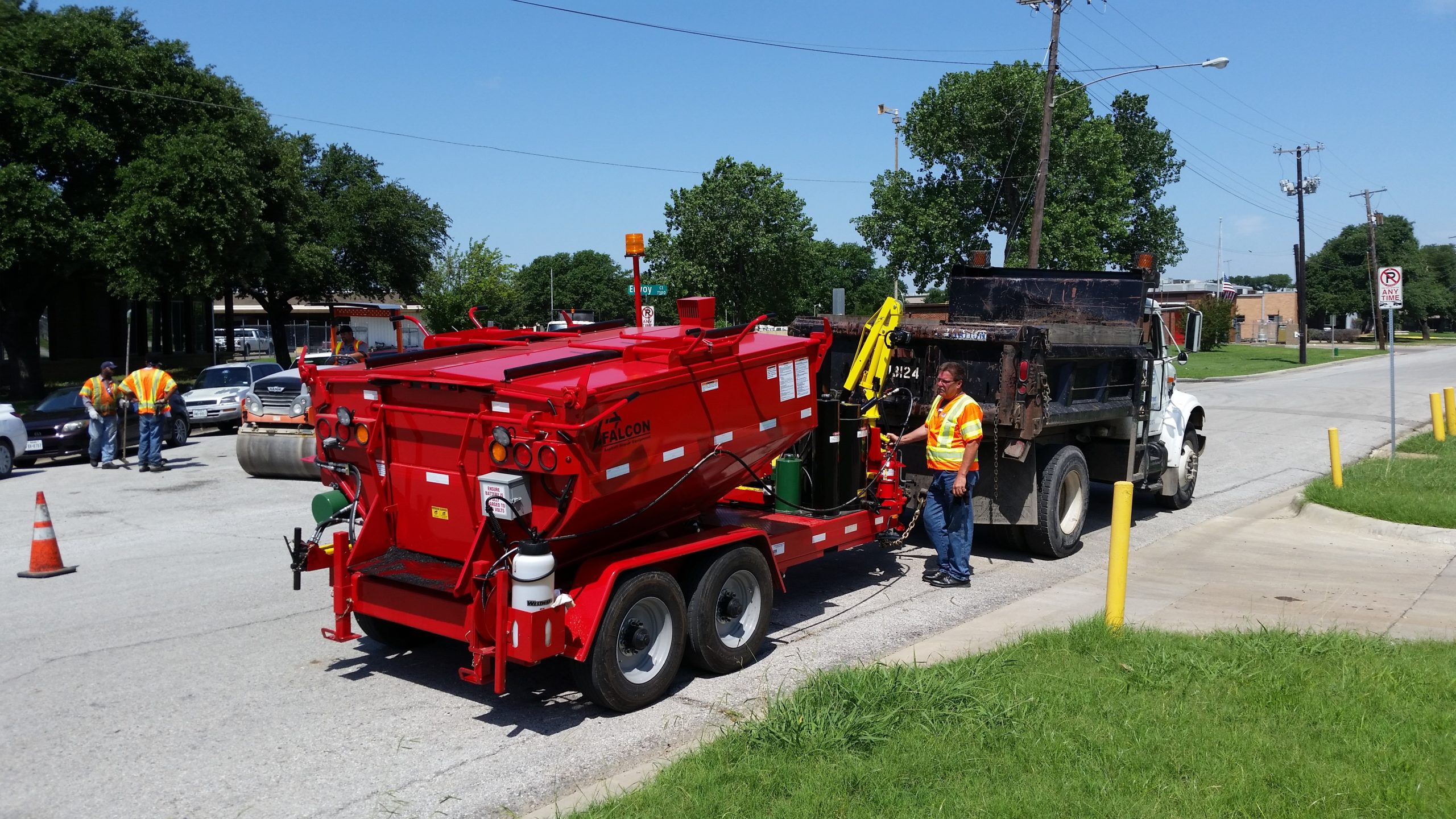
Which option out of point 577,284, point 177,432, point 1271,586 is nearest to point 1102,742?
point 1271,586

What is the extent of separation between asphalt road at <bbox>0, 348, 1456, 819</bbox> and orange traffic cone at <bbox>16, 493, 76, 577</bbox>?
11 centimetres

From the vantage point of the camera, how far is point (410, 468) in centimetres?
627

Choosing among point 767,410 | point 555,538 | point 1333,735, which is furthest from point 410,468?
point 1333,735

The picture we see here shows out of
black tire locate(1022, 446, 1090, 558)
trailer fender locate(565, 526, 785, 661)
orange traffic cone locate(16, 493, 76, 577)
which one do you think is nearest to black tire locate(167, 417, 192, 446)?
orange traffic cone locate(16, 493, 76, 577)

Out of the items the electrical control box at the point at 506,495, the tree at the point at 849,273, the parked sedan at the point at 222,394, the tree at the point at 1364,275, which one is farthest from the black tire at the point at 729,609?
the tree at the point at 1364,275

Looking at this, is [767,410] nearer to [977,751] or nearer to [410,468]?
[410,468]

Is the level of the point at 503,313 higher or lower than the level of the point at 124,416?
higher

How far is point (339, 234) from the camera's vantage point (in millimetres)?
40562

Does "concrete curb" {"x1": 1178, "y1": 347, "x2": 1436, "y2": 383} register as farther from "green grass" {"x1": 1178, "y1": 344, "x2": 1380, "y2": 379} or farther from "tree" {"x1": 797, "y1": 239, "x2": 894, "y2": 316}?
"tree" {"x1": 797, "y1": 239, "x2": 894, "y2": 316}

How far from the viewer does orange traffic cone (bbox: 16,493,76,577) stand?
378 inches

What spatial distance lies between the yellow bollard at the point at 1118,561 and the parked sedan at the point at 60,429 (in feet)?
51.5

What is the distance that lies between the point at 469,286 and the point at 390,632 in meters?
43.8

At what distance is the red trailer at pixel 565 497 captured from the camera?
5652 mm

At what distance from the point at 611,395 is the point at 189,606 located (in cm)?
467
